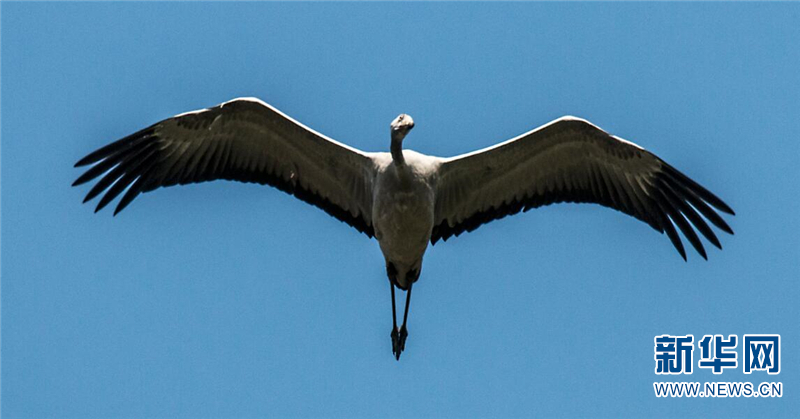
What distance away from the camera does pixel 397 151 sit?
58.5 feet

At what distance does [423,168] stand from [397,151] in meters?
0.67

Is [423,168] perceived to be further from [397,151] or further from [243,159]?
[243,159]

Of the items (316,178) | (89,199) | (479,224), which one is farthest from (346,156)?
(89,199)

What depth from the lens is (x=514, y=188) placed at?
1950 centimetres

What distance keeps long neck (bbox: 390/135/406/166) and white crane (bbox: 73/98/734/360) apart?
0.52 meters

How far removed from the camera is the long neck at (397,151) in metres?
17.7

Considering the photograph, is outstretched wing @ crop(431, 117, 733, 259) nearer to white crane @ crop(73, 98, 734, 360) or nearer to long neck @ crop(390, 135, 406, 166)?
white crane @ crop(73, 98, 734, 360)

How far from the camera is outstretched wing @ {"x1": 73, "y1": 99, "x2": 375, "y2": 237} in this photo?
18875 millimetres

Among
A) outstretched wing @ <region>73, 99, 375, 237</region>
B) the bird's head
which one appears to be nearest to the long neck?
the bird's head

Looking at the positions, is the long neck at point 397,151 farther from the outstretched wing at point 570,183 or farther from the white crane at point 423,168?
the outstretched wing at point 570,183

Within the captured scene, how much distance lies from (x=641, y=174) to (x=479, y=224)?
221cm

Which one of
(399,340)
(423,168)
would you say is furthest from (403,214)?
(399,340)

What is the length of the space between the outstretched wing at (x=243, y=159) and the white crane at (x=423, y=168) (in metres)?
0.01

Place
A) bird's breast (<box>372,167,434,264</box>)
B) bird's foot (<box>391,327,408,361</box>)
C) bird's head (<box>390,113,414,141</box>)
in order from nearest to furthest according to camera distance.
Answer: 1. bird's head (<box>390,113,414,141</box>)
2. bird's breast (<box>372,167,434,264</box>)
3. bird's foot (<box>391,327,408,361</box>)
